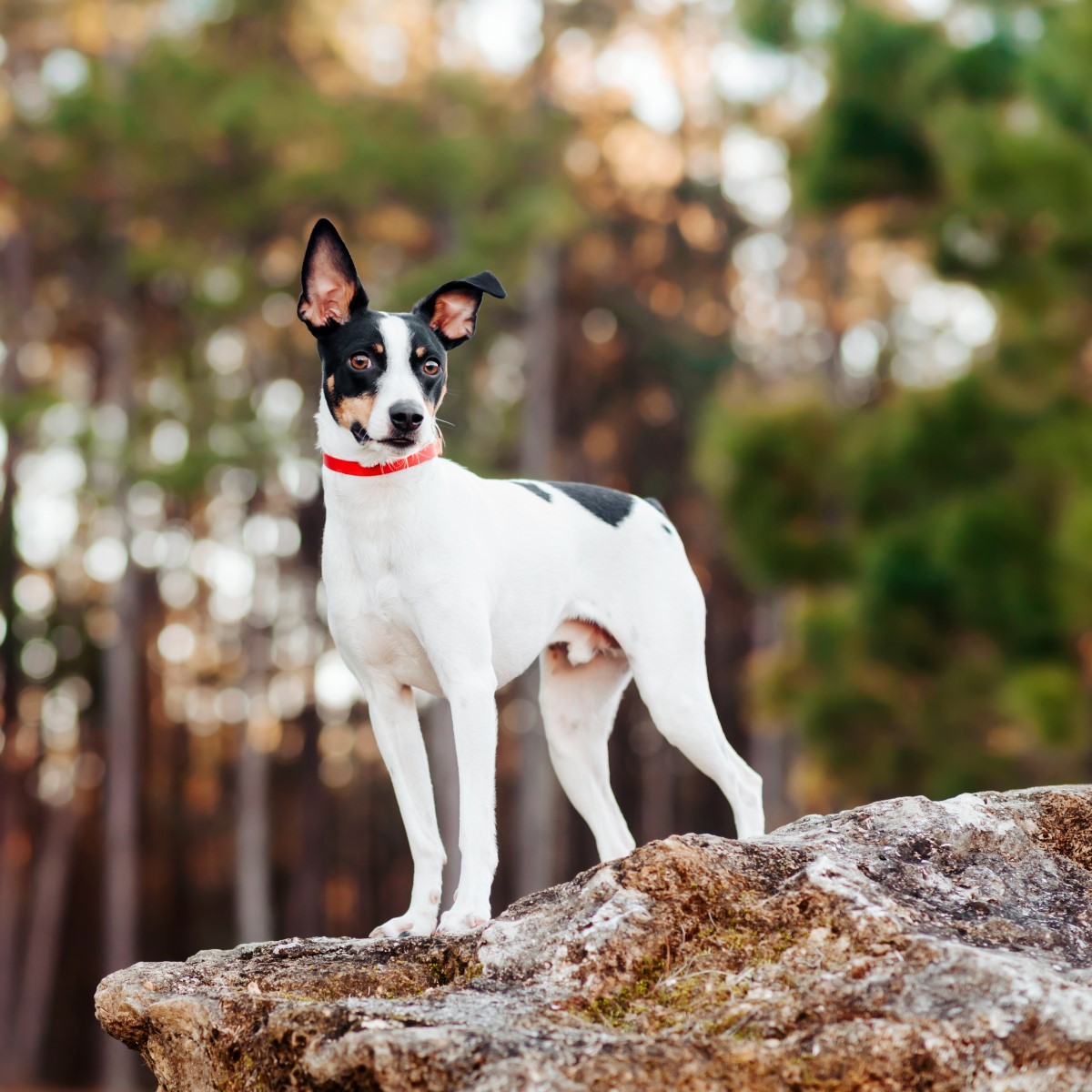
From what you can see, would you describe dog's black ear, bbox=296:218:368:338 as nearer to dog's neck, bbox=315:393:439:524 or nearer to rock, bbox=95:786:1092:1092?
dog's neck, bbox=315:393:439:524

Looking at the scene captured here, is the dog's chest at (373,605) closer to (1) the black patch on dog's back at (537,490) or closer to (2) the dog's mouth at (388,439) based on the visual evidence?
(2) the dog's mouth at (388,439)

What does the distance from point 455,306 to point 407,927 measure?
6.35 feet

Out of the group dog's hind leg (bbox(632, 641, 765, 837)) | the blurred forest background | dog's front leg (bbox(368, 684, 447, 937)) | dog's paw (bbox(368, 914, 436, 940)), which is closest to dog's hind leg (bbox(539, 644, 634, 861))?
dog's hind leg (bbox(632, 641, 765, 837))

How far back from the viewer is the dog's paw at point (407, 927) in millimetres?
4438

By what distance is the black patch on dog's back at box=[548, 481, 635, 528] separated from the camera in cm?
527

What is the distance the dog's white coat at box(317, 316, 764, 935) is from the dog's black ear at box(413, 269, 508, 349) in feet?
0.98

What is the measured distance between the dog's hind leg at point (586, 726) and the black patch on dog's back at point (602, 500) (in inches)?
19.3

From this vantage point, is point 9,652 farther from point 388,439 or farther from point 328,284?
point 388,439

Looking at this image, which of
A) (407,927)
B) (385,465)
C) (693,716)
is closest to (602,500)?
(693,716)

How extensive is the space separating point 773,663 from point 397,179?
8.49m

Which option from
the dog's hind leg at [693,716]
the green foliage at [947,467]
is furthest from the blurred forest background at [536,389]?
the dog's hind leg at [693,716]

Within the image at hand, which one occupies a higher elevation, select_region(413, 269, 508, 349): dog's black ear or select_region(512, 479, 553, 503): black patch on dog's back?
select_region(413, 269, 508, 349): dog's black ear

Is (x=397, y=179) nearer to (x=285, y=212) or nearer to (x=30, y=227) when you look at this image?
(x=285, y=212)

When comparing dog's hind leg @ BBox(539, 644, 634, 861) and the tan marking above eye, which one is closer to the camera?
the tan marking above eye
